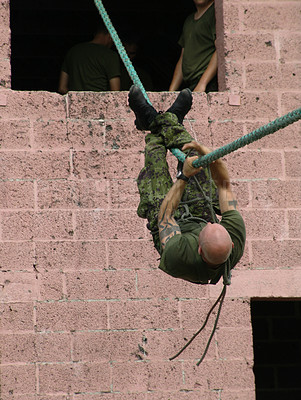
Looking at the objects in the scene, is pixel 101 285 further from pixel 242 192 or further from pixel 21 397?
pixel 242 192

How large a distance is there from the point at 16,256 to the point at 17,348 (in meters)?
0.67

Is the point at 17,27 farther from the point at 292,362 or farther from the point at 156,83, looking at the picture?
the point at 292,362

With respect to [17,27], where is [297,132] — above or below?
below

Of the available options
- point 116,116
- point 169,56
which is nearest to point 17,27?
point 169,56

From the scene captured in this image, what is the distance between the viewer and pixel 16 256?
6.31 m

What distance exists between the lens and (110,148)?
6.50m

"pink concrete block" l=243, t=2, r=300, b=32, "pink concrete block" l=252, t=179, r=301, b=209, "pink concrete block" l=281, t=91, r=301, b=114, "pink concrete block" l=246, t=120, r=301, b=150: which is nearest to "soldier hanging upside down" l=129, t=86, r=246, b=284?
"pink concrete block" l=252, t=179, r=301, b=209

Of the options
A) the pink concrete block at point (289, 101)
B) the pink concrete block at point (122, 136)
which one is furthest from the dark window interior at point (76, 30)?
the pink concrete block at point (122, 136)

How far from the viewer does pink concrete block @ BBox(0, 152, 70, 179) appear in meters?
6.40

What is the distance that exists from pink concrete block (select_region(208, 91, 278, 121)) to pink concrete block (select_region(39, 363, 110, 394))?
212cm

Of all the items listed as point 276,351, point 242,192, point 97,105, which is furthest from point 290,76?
point 276,351

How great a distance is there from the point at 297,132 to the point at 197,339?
1.81 meters

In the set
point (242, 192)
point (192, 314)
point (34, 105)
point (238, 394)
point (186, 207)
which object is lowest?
point (238, 394)

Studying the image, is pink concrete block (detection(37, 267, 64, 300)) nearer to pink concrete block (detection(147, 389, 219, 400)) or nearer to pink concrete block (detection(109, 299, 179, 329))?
pink concrete block (detection(109, 299, 179, 329))
